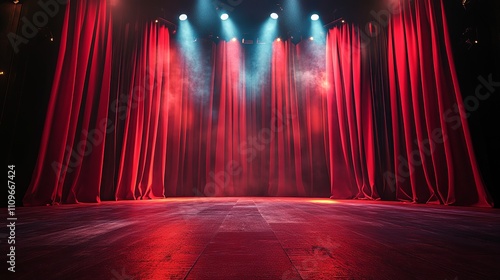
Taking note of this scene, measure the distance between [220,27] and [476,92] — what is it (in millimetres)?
4456

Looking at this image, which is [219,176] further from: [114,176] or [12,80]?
[12,80]

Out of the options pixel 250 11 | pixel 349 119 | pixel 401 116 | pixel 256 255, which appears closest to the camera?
pixel 256 255

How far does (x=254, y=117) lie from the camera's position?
205 inches

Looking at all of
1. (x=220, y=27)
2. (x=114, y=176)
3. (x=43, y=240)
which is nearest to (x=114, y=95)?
(x=114, y=176)

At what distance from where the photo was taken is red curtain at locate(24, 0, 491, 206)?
3021 mm

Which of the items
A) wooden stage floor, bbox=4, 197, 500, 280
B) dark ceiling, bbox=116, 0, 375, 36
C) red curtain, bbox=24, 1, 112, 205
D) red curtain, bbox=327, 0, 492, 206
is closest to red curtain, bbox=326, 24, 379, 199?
red curtain, bbox=327, 0, 492, 206

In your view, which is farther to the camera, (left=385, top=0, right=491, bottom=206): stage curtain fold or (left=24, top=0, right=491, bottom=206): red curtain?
(left=24, top=0, right=491, bottom=206): red curtain

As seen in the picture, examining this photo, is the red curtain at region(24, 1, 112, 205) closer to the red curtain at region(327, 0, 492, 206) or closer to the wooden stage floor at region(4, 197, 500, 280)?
the wooden stage floor at region(4, 197, 500, 280)

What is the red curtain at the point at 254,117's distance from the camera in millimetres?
3021

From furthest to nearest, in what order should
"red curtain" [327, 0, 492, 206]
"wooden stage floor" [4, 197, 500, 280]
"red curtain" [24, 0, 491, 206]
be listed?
"red curtain" [24, 0, 491, 206] → "red curtain" [327, 0, 492, 206] → "wooden stage floor" [4, 197, 500, 280]

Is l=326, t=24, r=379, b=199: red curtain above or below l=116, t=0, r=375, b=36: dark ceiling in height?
below

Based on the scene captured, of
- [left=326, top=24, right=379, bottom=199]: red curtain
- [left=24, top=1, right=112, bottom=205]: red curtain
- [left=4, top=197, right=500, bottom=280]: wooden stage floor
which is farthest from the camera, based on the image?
[left=326, top=24, right=379, bottom=199]: red curtain

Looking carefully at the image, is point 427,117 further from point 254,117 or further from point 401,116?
point 254,117

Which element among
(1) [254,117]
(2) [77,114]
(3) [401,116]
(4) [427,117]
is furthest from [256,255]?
(1) [254,117]
